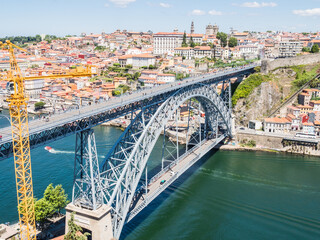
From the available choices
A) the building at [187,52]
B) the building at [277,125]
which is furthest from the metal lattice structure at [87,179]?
the building at [187,52]

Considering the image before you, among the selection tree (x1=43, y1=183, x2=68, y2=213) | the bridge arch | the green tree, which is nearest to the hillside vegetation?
the bridge arch

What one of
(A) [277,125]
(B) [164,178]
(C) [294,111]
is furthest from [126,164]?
(C) [294,111]

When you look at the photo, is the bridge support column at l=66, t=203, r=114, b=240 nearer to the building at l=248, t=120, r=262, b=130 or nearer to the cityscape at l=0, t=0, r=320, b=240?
the cityscape at l=0, t=0, r=320, b=240

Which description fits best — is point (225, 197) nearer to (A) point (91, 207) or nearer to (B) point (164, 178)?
(B) point (164, 178)

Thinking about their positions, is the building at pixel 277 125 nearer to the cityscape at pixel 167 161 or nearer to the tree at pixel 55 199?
the cityscape at pixel 167 161

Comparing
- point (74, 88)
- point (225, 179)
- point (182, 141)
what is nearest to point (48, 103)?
point (74, 88)

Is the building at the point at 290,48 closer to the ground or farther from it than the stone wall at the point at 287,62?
farther from it
